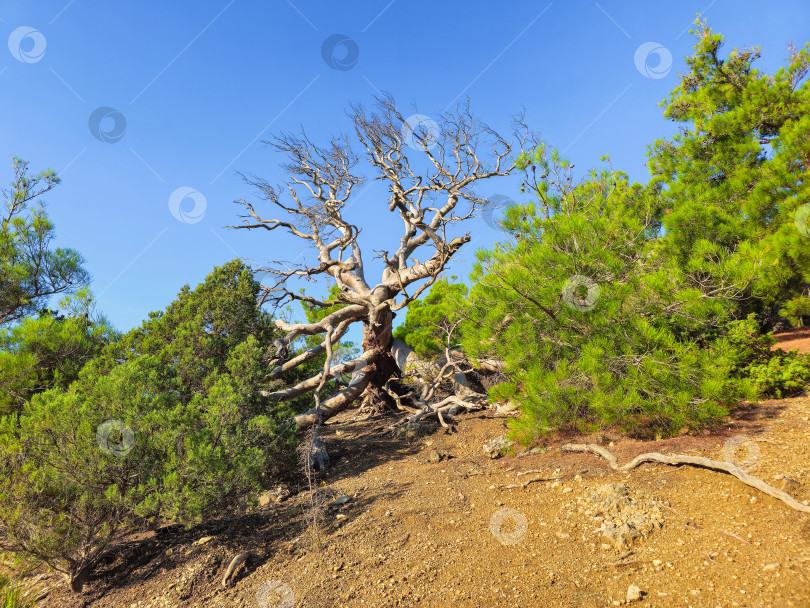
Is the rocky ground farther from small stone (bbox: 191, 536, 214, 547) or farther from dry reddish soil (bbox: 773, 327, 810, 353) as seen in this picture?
dry reddish soil (bbox: 773, 327, 810, 353)

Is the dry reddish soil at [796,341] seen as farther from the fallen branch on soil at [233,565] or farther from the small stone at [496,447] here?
the fallen branch on soil at [233,565]

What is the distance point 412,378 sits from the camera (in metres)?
10.9

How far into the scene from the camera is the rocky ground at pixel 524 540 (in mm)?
2980

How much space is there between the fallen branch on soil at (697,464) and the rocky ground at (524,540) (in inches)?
3.2

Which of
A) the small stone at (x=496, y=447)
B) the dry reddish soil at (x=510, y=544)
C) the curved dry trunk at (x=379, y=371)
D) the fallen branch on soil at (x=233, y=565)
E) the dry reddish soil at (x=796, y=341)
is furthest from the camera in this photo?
the curved dry trunk at (x=379, y=371)

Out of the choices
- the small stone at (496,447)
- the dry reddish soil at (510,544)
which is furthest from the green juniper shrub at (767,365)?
the small stone at (496,447)

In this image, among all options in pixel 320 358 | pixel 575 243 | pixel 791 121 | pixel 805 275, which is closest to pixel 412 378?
pixel 320 358

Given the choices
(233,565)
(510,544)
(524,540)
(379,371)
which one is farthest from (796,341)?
(233,565)

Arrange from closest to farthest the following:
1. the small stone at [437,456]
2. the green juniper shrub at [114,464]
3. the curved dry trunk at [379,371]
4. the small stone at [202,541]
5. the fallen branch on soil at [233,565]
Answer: the fallen branch on soil at [233,565]
the green juniper shrub at [114,464]
the small stone at [202,541]
the small stone at [437,456]
the curved dry trunk at [379,371]

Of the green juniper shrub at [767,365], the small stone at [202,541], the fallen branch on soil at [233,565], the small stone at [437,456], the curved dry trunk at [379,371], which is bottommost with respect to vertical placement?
the green juniper shrub at [767,365]

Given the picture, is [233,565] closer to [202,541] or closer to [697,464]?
[202,541]

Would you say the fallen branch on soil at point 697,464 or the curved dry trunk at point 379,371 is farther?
the curved dry trunk at point 379,371

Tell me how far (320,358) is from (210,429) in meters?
7.86

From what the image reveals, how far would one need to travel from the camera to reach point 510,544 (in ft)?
12.0
